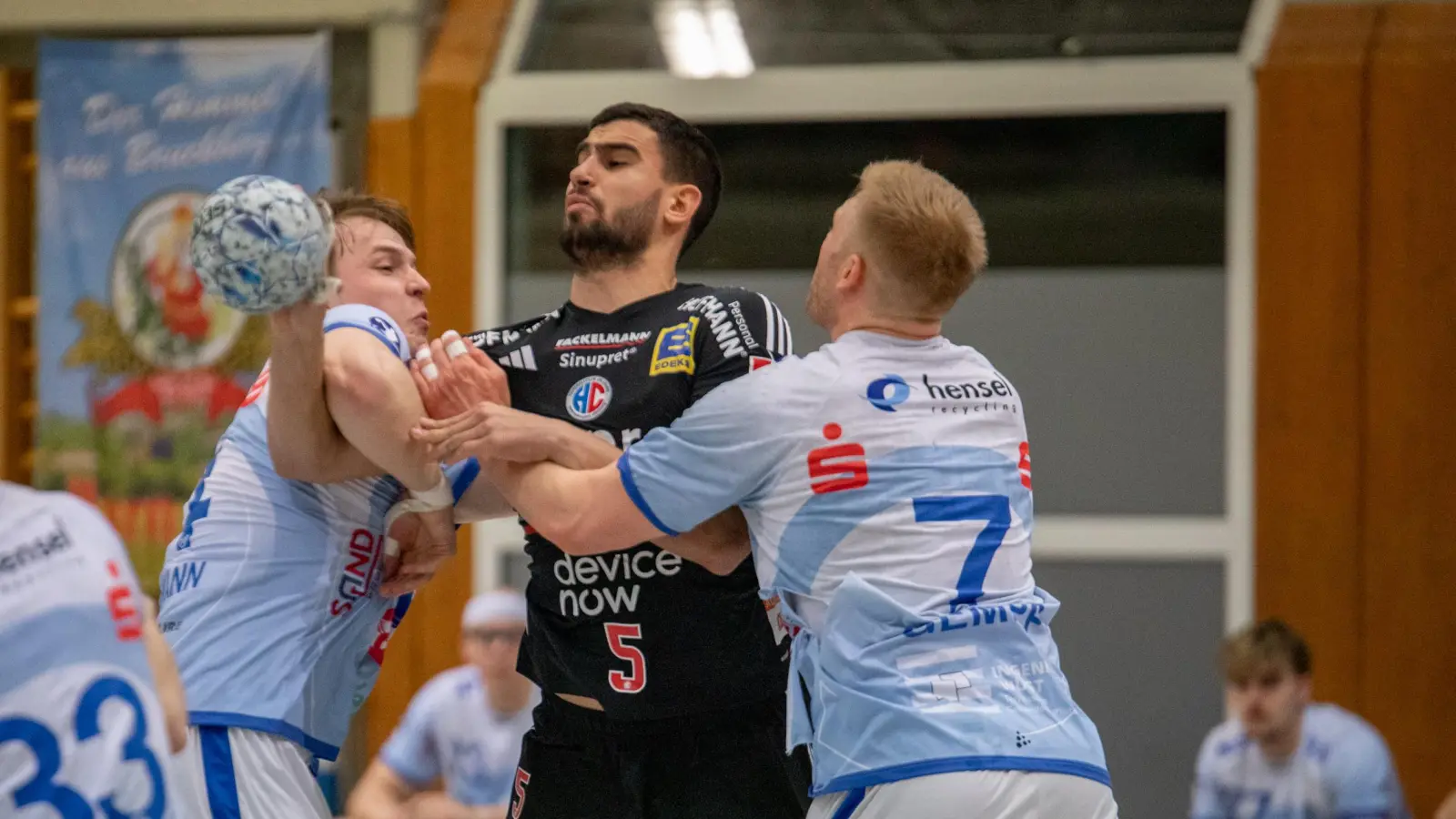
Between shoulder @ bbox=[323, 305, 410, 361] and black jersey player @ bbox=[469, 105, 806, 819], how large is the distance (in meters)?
0.33

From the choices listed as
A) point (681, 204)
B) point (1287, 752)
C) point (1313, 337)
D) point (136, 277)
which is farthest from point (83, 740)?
point (136, 277)

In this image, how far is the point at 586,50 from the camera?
877 centimetres

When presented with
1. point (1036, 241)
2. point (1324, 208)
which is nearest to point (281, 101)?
point (1036, 241)

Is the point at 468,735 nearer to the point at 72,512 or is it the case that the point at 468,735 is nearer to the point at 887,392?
the point at 887,392

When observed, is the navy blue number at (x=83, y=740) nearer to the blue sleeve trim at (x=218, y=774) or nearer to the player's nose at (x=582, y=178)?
the blue sleeve trim at (x=218, y=774)

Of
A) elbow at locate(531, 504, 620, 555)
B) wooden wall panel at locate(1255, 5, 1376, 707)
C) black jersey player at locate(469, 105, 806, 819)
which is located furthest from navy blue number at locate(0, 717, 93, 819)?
wooden wall panel at locate(1255, 5, 1376, 707)

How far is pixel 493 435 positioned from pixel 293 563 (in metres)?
0.50

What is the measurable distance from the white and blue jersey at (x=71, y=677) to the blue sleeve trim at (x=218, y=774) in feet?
3.23

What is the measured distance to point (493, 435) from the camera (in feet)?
11.1

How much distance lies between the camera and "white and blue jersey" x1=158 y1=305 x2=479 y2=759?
3.32 metres

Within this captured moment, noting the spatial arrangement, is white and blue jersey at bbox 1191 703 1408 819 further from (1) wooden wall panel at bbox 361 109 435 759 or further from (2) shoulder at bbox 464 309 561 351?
(2) shoulder at bbox 464 309 561 351

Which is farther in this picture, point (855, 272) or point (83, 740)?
point (855, 272)

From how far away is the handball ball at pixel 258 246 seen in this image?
2959 mm

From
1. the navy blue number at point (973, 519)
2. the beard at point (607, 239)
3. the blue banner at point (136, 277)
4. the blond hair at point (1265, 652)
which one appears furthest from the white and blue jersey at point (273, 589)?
the blue banner at point (136, 277)
